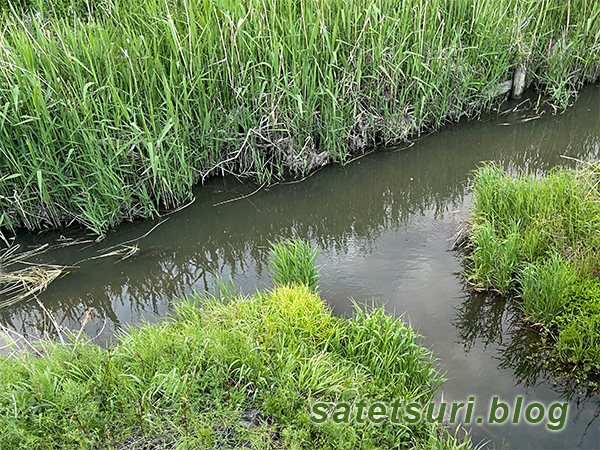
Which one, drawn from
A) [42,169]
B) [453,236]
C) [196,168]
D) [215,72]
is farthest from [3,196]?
[453,236]

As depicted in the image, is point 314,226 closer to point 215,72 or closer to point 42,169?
point 215,72

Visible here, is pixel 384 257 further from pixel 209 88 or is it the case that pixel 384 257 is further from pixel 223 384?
pixel 209 88

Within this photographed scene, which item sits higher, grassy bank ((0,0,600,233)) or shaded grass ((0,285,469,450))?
grassy bank ((0,0,600,233))

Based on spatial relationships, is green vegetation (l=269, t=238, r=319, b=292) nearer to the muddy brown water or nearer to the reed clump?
the muddy brown water

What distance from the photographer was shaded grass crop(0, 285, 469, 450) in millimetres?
2104

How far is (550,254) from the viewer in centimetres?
330

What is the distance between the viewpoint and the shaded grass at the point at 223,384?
210 centimetres

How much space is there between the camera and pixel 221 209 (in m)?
4.74

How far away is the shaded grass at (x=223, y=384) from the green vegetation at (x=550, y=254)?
0.84m

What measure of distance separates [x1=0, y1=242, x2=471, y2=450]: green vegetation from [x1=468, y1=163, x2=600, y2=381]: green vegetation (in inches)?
33.0


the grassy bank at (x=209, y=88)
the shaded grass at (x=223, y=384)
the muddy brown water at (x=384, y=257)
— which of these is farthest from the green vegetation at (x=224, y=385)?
the grassy bank at (x=209, y=88)

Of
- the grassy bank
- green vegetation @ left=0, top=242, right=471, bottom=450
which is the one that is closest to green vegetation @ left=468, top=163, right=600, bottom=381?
green vegetation @ left=0, top=242, right=471, bottom=450

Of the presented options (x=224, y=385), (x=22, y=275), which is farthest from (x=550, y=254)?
(x=22, y=275)

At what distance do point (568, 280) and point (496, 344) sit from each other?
0.61 meters
